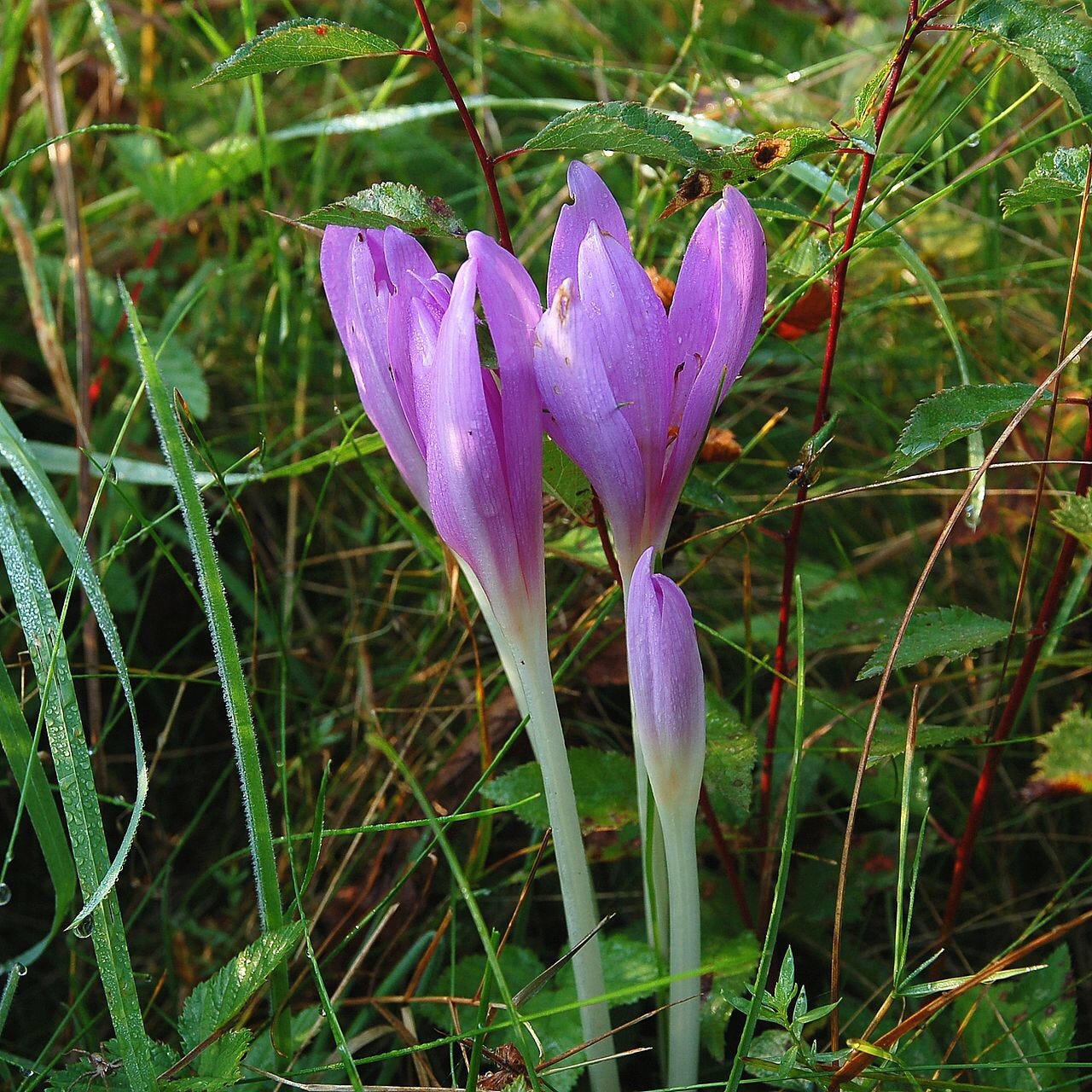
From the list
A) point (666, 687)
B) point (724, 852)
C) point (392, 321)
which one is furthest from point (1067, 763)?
point (392, 321)

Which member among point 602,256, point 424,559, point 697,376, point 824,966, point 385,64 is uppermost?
point 385,64


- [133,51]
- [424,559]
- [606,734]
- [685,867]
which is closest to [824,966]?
[606,734]

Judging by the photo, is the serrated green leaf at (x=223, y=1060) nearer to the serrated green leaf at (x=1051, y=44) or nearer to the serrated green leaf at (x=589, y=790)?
the serrated green leaf at (x=589, y=790)

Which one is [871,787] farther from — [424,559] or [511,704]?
[424,559]

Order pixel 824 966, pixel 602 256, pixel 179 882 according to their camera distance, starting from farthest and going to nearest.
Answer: pixel 179 882, pixel 824 966, pixel 602 256

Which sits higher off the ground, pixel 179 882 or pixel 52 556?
pixel 52 556

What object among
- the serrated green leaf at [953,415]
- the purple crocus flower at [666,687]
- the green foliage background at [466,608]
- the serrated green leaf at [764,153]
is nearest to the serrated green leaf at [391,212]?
the green foliage background at [466,608]

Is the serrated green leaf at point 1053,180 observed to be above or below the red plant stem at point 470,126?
below
